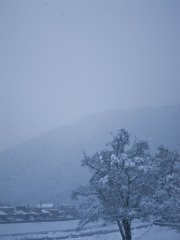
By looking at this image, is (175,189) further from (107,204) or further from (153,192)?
(107,204)

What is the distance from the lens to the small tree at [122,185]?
1384 centimetres

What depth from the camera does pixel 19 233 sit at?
39281mm

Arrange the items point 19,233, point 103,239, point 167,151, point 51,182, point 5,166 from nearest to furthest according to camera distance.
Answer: point 167,151, point 103,239, point 19,233, point 51,182, point 5,166

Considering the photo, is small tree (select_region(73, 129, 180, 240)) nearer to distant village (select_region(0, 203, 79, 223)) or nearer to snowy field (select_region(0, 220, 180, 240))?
snowy field (select_region(0, 220, 180, 240))

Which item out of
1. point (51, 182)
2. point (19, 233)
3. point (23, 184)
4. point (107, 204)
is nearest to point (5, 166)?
point (23, 184)

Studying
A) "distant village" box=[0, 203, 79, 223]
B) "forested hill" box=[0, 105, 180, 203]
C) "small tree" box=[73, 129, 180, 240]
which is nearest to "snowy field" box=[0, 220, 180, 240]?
"distant village" box=[0, 203, 79, 223]

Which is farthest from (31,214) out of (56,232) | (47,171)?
(47,171)

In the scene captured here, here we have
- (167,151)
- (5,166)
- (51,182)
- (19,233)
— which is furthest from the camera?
(5,166)

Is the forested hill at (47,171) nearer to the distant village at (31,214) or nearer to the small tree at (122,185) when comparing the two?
the distant village at (31,214)

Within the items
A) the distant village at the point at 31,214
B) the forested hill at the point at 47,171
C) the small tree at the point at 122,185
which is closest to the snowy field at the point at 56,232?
the distant village at the point at 31,214

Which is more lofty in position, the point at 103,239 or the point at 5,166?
the point at 5,166

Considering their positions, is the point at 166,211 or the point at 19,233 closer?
the point at 166,211

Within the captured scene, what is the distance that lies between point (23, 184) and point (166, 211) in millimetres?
151397

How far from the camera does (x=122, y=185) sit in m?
14.1
